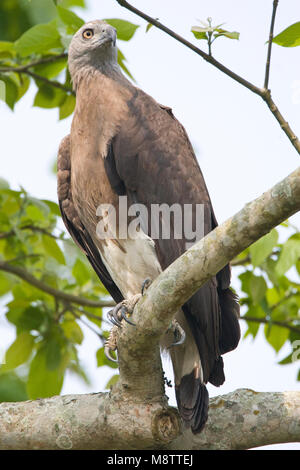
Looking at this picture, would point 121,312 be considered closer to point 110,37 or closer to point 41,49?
point 41,49

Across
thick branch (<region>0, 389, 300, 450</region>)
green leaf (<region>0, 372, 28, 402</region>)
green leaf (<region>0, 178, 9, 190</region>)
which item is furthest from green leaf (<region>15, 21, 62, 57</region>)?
green leaf (<region>0, 372, 28, 402</region>)

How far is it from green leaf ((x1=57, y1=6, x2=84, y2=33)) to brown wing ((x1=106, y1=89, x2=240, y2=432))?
625 millimetres

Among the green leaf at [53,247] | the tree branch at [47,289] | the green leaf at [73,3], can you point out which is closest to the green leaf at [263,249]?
the tree branch at [47,289]

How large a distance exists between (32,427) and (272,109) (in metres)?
2.00

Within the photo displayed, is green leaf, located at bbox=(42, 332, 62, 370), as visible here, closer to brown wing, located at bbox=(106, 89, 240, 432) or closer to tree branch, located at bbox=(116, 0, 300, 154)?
brown wing, located at bbox=(106, 89, 240, 432)

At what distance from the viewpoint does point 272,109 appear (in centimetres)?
305

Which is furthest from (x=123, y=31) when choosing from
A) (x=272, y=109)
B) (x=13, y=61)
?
(x=272, y=109)

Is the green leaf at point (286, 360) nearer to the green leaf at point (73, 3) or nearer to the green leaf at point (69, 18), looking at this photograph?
the green leaf at point (69, 18)

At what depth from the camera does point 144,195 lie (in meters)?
3.96

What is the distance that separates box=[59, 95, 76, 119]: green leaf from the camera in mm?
5020

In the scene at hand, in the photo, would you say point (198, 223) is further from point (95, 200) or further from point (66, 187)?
point (66, 187)

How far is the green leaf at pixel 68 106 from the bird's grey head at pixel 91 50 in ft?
0.67

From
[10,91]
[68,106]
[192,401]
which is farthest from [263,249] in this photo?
[10,91]

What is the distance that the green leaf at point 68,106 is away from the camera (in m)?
5.02
